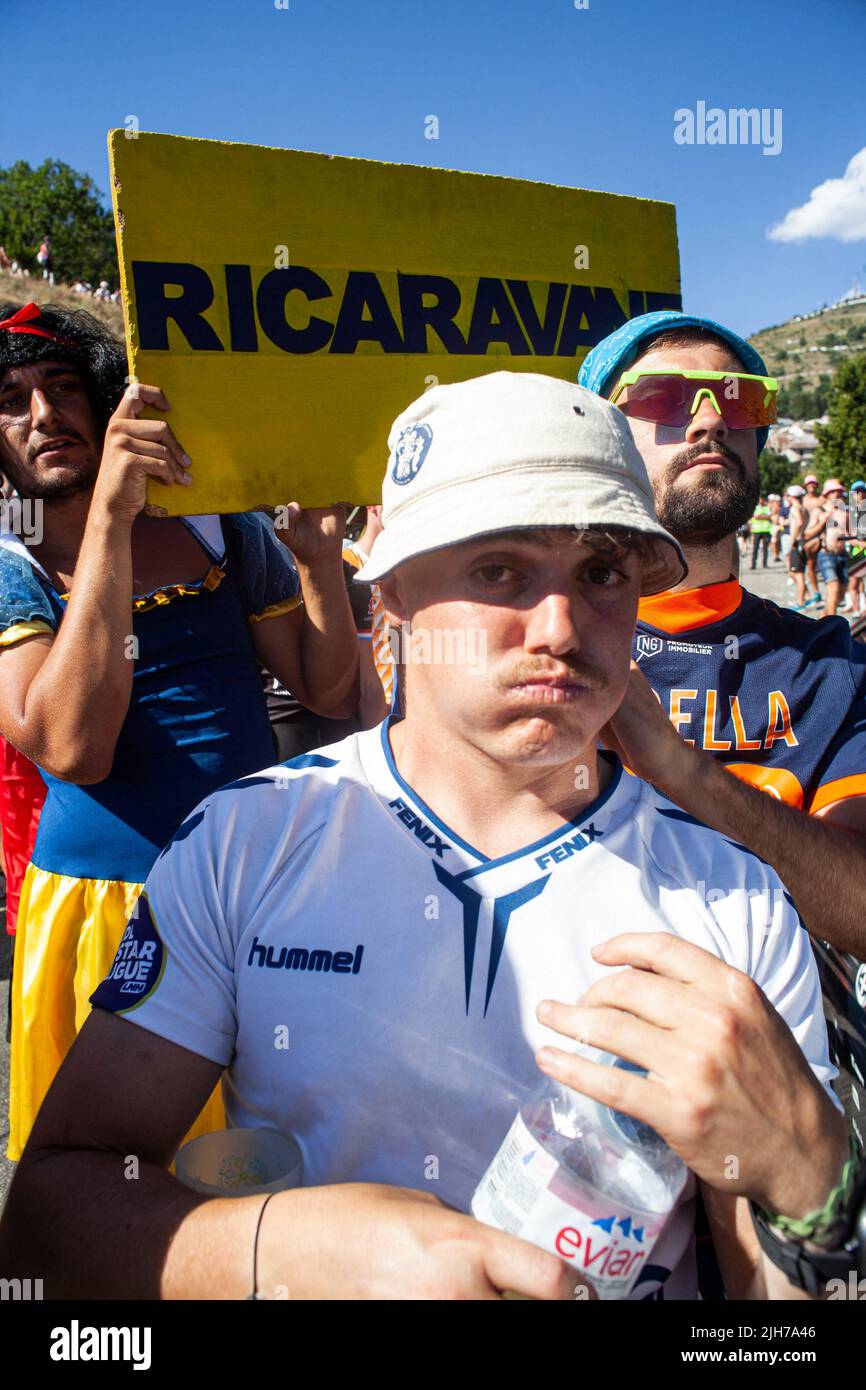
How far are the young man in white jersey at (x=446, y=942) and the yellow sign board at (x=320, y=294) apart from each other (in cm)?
65

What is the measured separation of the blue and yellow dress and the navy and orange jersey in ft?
3.70

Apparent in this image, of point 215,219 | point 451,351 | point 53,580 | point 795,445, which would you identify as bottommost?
point 53,580

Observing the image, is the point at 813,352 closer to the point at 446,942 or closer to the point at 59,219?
the point at 59,219

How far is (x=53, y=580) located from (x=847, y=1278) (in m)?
2.19

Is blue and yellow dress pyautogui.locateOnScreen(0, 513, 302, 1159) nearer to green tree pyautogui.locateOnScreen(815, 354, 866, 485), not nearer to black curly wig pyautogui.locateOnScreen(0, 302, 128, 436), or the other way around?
black curly wig pyautogui.locateOnScreen(0, 302, 128, 436)

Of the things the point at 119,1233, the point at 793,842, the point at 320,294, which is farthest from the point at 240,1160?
the point at 320,294

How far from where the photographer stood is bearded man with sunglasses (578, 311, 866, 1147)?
87.7 inches

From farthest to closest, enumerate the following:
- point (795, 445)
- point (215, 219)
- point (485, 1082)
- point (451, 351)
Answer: point (795, 445), point (451, 351), point (215, 219), point (485, 1082)

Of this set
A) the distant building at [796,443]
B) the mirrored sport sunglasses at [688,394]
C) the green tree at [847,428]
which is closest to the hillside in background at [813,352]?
the distant building at [796,443]

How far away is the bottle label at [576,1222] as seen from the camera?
3.39ft

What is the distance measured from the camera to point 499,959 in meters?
1.41

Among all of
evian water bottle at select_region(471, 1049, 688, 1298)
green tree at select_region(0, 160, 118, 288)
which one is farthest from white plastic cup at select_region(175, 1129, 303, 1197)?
green tree at select_region(0, 160, 118, 288)
